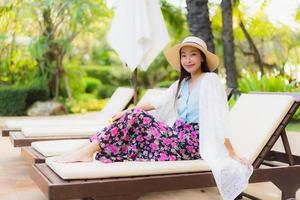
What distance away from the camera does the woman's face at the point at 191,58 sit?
4.11 meters

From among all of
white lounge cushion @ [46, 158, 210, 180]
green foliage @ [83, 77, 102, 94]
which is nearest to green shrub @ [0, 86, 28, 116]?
green foliage @ [83, 77, 102, 94]

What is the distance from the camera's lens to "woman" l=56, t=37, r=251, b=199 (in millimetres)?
3725

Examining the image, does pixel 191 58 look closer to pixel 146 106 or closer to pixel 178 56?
pixel 178 56

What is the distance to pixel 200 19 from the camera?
6836mm

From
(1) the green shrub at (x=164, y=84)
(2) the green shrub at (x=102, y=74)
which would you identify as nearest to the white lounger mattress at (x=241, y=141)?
(1) the green shrub at (x=164, y=84)

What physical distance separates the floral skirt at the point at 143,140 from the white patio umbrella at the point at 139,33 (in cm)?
221

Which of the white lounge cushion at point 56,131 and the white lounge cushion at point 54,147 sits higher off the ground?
the white lounge cushion at point 54,147

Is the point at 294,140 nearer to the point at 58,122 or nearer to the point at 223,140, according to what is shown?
the point at 58,122

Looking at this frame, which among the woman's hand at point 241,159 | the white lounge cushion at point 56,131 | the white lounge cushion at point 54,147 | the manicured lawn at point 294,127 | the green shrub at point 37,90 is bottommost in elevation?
the manicured lawn at point 294,127

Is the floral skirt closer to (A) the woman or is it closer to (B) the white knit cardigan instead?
(A) the woman

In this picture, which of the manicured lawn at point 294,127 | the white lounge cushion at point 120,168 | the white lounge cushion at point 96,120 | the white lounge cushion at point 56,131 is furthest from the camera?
the manicured lawn at point 294,127

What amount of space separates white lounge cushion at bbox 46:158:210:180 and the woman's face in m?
0.82

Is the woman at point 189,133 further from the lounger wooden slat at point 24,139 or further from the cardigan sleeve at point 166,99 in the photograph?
the lounger wooden slat at point 24,139

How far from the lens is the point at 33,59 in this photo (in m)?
14.0
